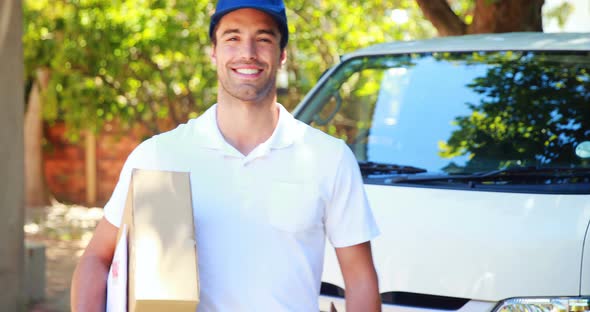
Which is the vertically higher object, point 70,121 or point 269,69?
point 70,121

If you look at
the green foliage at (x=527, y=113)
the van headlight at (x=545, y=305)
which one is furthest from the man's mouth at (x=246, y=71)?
the green foliage at (x=527, y=113)

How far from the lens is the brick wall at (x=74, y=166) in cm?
1598

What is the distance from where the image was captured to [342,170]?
2566mm

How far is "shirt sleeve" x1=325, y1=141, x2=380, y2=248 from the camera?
2.56 m

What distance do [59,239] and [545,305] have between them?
941 cm

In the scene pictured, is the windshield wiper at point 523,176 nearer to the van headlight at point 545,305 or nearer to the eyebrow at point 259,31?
the van headlight at point 545,305

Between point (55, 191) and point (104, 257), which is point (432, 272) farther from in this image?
point (55, 191)

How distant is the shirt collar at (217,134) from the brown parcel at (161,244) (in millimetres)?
233

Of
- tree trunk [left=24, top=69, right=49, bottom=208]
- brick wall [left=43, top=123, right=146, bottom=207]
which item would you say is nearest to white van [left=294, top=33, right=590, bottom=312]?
brick wall [left=43, top=123, right=146, bottom=207]

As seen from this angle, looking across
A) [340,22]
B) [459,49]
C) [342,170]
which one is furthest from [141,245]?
[340,22]

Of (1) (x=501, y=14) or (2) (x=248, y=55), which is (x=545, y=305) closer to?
(2) (x=248, y=55)

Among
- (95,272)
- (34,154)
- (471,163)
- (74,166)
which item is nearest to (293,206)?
(95,272)

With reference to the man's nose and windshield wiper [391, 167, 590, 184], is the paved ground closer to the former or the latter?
windshield wiper [391, 167, 590, 184]

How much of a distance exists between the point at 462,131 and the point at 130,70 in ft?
22.5
